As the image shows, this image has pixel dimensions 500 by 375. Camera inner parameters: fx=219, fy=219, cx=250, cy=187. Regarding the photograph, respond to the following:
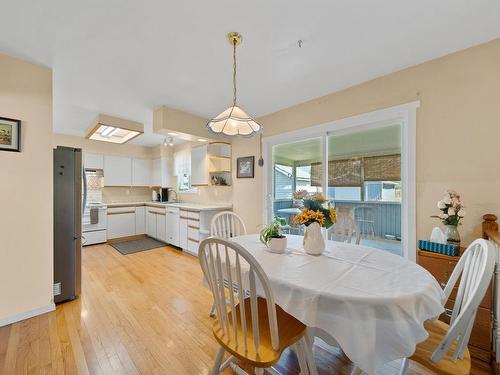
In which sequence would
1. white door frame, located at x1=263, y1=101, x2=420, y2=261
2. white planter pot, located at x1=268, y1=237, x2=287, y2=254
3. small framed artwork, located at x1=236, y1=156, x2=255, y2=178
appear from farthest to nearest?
small framed artwork, located at x1=236, y1=156, x2=255, y2=178 < white door frame, located at x1=263, y1=101, x2=420, y2=261 < white planter pot, located at x1=268, y1=237, x2=287, y2=254

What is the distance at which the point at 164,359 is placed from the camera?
1562 millimetres

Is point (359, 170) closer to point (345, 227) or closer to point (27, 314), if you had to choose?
point (345, 227)

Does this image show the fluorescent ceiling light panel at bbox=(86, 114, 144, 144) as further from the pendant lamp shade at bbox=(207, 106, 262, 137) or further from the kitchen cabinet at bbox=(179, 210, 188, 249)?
the pendant lamp shade at bbox=(207, 106, 262, 137)

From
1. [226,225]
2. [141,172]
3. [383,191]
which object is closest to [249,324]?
[226,225]

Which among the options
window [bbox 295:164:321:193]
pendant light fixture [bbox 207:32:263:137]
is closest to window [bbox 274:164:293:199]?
window [bbox 295:164:321:193]

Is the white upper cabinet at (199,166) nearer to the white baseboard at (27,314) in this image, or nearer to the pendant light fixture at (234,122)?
the pendant light fixture at (234,122)

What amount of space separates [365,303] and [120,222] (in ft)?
17.4

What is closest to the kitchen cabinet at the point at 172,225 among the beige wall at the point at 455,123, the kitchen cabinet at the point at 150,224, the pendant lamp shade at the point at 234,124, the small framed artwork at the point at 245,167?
the kitchen cabinet at the point at 150,224

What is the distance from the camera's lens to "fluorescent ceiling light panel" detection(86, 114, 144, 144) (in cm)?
345

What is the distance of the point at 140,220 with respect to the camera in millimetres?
5352

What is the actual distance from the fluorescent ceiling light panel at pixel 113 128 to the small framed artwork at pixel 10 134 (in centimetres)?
147

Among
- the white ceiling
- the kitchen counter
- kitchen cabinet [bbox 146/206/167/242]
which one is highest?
the white ceiling

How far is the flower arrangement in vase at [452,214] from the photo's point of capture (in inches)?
66.2

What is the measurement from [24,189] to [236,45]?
2.33 metres
